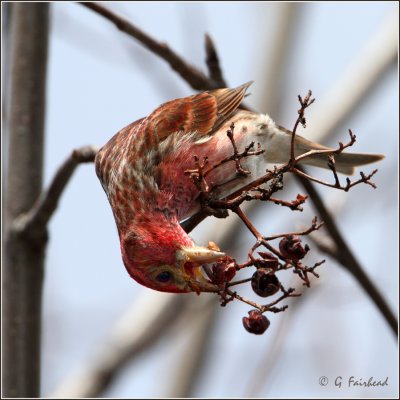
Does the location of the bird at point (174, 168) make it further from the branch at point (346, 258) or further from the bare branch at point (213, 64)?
the branch at point (346, 258)

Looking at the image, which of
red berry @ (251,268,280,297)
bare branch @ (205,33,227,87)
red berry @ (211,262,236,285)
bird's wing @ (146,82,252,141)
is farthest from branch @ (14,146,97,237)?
red berry @ (251,268,280,297)

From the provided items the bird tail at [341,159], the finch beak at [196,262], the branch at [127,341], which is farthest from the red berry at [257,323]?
the branch at [127,341]

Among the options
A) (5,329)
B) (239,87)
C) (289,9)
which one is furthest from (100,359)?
(289,9)

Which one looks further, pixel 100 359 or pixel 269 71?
pixel 269 71

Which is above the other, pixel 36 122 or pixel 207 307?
pixel 36 122

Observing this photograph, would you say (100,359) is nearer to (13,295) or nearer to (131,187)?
(13,295)
